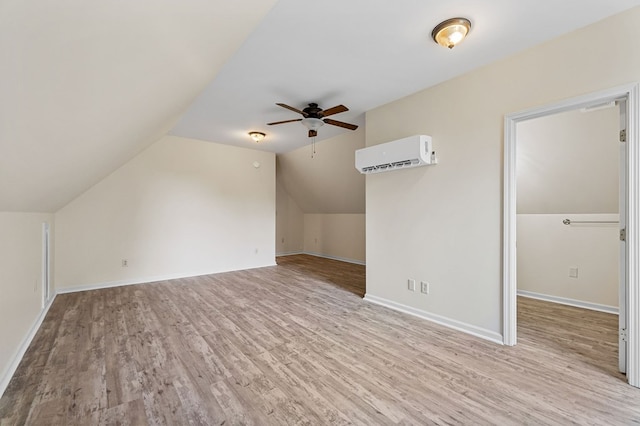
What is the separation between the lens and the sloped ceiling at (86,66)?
31.4 inches

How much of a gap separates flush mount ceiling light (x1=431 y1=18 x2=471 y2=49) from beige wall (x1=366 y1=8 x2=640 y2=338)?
77cm

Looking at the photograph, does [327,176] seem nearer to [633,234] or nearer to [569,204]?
[569,204]

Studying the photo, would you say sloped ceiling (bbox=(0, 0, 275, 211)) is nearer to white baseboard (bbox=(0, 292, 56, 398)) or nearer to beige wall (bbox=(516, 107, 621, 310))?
white baseboard (bbox=(0, 292, 56, 398))

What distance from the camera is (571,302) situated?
11.3 feet

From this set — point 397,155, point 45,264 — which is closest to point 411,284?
point 397,155

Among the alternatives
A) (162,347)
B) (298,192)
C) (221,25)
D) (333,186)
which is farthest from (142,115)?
(298,192)

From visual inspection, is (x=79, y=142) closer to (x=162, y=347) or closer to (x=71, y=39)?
(x=71, y=39)

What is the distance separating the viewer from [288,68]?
8.50 ft

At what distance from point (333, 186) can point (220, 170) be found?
2450 mm

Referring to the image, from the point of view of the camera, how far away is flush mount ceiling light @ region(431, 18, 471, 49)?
6.33 ft

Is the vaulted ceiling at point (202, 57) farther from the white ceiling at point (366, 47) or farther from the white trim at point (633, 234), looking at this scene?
the white trim at point (633, 234)

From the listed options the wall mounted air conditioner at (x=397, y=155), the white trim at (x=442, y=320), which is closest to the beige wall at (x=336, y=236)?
the white trim at (x=442, y=320)

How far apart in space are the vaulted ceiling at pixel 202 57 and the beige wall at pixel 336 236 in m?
3.79

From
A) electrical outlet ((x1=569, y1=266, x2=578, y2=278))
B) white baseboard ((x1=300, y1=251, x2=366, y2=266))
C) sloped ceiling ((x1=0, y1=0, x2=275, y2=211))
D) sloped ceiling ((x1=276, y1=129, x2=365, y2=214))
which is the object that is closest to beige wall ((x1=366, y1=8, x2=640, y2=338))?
sloped ceiling ((x1=276, y1=129, x2=365, y2=214))
